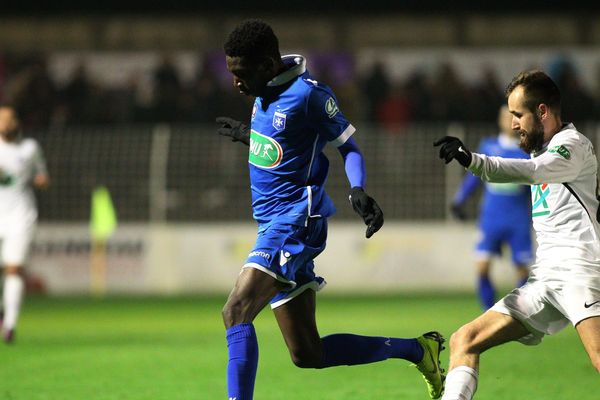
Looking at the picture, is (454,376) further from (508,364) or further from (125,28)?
(125,28)

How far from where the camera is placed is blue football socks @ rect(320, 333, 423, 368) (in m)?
6.60

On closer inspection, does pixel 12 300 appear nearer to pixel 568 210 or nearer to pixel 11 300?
pixel 11 300

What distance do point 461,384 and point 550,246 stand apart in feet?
2.53

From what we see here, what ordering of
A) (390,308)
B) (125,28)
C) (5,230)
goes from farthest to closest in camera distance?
(125,28), (390,308), (5,230)

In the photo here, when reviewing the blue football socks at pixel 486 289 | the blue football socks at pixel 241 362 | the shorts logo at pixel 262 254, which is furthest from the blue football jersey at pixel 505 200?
the blue football socks at pixel 241 362

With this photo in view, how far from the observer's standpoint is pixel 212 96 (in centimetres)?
2233

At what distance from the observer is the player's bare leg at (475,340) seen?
5.48 meters

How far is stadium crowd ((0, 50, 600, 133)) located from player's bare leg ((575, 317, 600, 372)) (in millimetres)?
16418

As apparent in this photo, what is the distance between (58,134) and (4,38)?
235 inches

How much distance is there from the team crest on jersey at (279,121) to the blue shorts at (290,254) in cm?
52

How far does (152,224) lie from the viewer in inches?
774

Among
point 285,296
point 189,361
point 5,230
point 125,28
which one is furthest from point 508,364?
point 125,28

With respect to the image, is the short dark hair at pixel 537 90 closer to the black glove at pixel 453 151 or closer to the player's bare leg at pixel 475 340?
the black glove at pixel 453 151

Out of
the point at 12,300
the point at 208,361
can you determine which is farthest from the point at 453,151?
the point at 12,300
